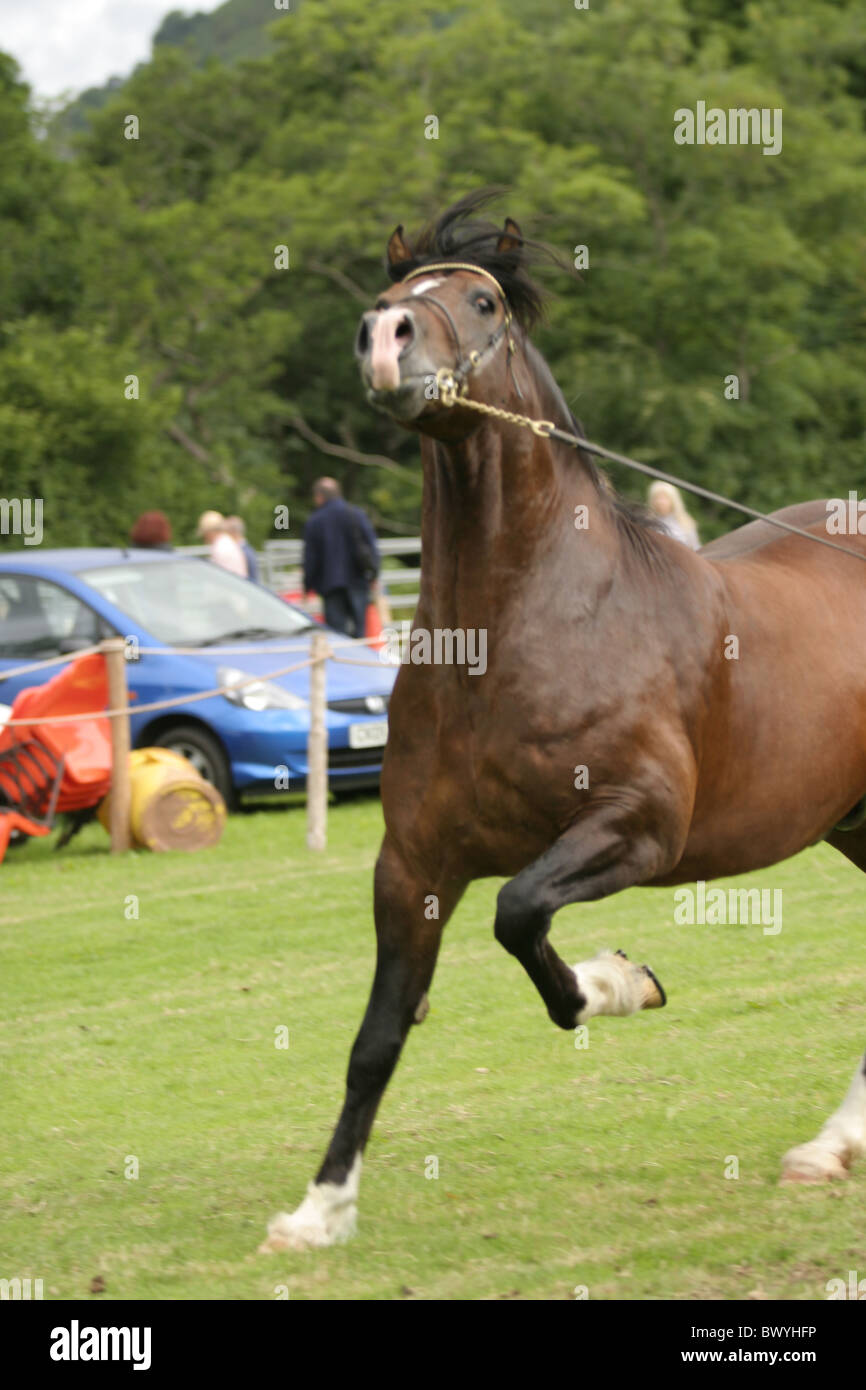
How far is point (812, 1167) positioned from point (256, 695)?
26.6 ft

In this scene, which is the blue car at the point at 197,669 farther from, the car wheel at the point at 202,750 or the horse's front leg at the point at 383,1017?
the horse's front leg at the point at 383,1017

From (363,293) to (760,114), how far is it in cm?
826

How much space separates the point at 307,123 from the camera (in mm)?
38031

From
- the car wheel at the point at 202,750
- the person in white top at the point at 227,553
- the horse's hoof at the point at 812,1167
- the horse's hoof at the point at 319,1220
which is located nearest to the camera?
the horse's hoof at the point at 319,1220

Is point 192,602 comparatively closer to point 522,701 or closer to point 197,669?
point 197,669

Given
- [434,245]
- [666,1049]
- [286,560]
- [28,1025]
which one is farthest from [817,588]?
[286,560]

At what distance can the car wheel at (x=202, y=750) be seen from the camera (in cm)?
1300

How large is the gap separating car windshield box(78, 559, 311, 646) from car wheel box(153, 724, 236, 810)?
688mm

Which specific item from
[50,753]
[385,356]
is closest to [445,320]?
[385,356]

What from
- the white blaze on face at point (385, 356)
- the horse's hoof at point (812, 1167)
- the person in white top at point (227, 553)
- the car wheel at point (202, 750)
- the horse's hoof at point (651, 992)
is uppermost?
the white blaze on face at point (385, 356)

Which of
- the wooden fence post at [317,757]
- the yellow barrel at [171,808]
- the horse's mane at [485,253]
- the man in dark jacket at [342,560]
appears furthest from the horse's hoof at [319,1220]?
the man in dark jacket at [342,560]

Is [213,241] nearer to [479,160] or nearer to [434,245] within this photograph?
[479,160]

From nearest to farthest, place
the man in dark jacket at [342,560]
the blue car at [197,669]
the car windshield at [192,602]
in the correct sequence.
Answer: the blue car at [197,669] → the car windshield at [192,602] → the man in dark jacket at [342,560]

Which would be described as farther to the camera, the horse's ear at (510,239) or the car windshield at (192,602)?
the car windshield at (192,602)
